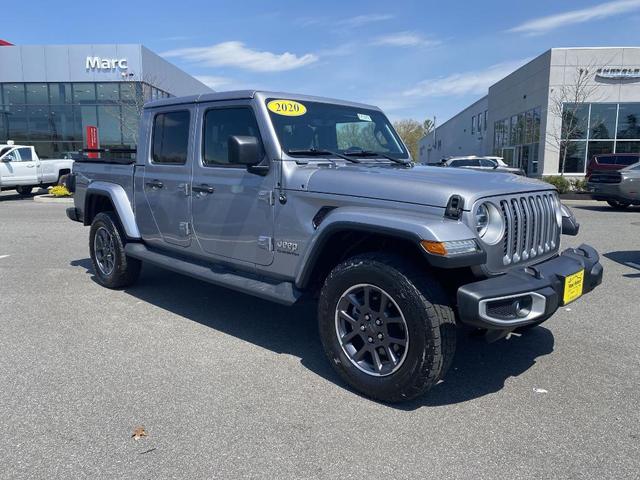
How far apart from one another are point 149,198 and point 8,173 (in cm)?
1757

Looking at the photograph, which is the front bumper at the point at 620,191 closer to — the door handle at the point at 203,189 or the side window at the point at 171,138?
the side window at the point at 171,138

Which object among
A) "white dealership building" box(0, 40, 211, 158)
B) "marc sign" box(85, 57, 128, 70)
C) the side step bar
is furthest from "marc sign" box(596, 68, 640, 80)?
the side step bar

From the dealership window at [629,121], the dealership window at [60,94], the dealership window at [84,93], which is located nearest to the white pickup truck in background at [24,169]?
the dealership window at [84,93]

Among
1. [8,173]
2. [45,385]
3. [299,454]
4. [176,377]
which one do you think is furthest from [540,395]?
[8,173]

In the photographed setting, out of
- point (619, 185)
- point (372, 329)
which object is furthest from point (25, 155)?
point (372, 329)

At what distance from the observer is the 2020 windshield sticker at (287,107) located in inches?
165

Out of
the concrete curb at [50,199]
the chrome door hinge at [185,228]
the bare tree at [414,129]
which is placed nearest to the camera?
the chrome door hinge at [185,228]

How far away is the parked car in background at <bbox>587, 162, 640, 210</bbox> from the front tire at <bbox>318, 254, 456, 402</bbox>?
13.3m

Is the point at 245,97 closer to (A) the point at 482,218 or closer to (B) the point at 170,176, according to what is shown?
(B) the point at 170,176

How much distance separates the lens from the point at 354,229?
3395mm

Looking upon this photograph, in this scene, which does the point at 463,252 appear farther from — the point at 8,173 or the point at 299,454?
the point at 8,173

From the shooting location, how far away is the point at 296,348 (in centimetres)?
436

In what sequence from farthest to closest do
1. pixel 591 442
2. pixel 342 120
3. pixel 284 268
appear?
pixel 342 120 → pixel 284 268 → pixel 591 442

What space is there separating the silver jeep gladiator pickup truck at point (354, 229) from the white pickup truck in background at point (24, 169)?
1736cm
